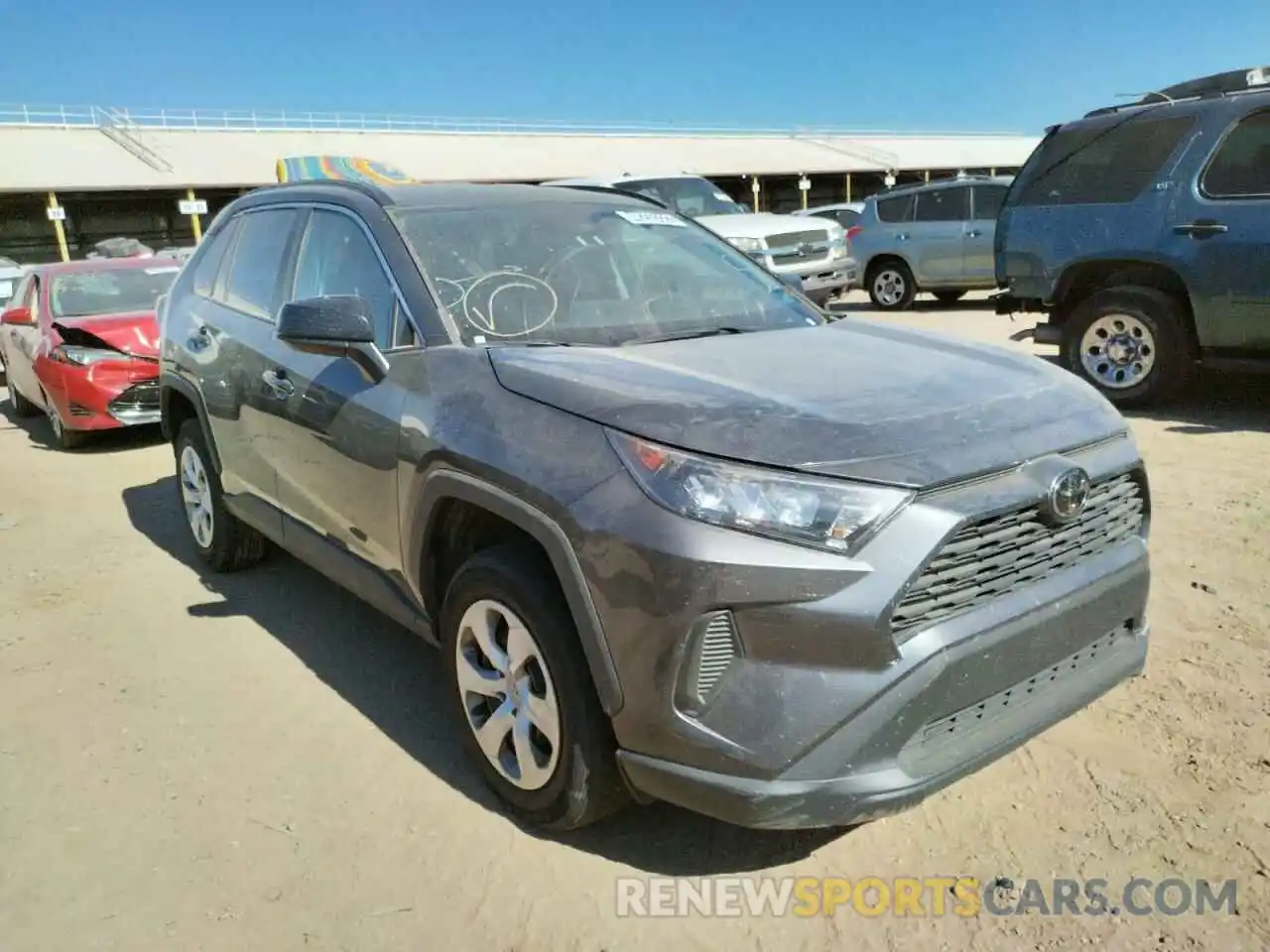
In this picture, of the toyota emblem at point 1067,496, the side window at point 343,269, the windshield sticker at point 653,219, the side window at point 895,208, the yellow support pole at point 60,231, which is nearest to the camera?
the toyota emblem at point 1067,496

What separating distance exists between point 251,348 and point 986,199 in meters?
11.6

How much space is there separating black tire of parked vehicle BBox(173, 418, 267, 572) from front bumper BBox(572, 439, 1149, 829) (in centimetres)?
296

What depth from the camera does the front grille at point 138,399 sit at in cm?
800

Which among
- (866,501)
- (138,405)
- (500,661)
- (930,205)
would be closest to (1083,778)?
(866,501)

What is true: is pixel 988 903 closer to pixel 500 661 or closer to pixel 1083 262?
pixel 500 661

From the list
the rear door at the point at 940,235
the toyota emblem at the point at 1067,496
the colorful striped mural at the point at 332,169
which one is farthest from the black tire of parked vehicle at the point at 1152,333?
the colorful striped mural at the point at 332,169

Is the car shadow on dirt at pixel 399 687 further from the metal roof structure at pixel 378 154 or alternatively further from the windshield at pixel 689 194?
the metal roof structure at pixel 378 154

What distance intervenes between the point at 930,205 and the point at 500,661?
41.1ft

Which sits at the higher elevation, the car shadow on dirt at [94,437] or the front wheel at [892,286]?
the front wheel at [892,286]

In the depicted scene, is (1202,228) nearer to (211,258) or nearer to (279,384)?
(279,384)

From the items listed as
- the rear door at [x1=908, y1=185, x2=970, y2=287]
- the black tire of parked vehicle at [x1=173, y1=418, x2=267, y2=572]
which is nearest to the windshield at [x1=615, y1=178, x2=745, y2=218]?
the rear door at [x1=908, y1=185, x2=970, y2=287]

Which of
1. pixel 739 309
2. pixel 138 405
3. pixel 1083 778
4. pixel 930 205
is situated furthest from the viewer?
pixel 930 205

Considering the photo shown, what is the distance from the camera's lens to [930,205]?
13688 millimetres

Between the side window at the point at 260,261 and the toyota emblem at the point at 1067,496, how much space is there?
298 cm
